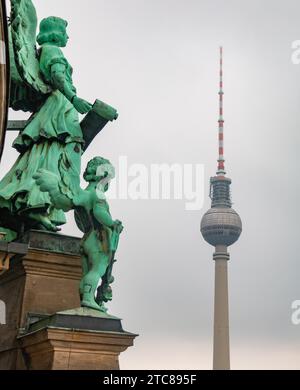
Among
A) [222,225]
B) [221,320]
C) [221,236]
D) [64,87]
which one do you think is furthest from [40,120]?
[221,236]

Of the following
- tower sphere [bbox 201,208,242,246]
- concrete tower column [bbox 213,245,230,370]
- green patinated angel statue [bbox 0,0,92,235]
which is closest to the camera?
green patinated angel statue [bbox 0,0,92,235]

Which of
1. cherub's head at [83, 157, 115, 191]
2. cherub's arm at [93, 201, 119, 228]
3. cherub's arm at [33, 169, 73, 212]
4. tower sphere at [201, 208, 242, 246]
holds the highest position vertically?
tower sphere at [201, 208, 242, 246]

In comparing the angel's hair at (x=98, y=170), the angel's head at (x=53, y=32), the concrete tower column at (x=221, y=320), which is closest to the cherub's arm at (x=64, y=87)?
the angel's head at (x=53, y=32)

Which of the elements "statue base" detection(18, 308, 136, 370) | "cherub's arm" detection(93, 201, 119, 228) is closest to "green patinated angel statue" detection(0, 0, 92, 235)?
"cherub's arm" detection(93, 201, 119, 228)

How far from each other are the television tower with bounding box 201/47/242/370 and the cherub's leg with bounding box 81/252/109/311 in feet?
318

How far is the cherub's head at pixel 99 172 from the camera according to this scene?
9500mm

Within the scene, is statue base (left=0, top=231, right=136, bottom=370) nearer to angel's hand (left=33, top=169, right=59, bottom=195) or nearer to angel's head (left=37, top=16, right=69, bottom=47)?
angel's hand (left=33, top=169, right=59, bottom=195)

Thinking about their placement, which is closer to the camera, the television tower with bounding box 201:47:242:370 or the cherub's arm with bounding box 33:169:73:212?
the cherub's arm with bounding box 33:169:73:212

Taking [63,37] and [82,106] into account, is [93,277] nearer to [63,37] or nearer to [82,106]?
[82,106]

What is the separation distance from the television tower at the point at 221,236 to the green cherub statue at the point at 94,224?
3802 inches

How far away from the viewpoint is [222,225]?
11331cm

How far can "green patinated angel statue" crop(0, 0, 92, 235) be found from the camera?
10.5m
